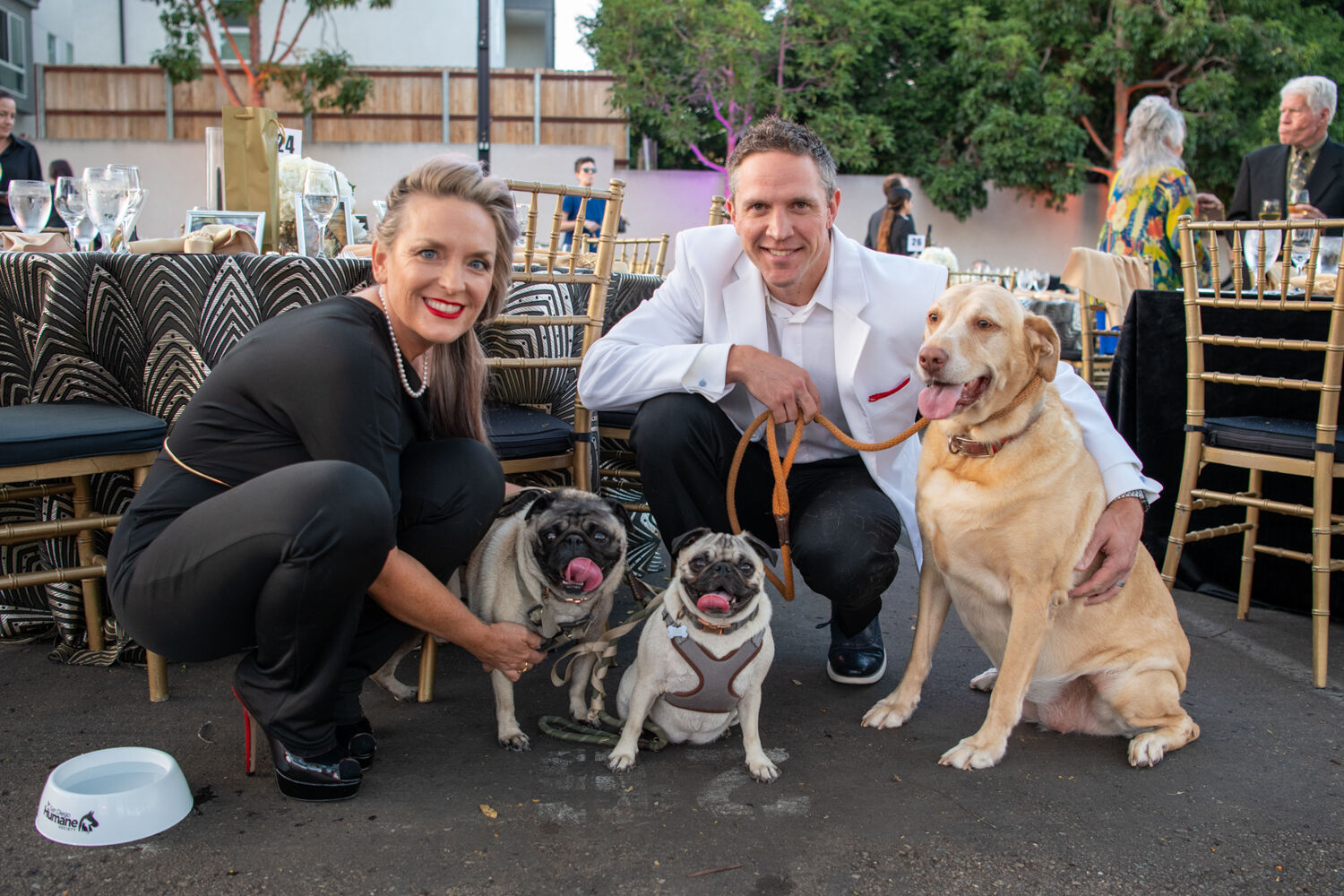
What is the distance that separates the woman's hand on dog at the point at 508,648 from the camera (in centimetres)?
226

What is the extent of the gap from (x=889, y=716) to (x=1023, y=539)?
65 centimetres

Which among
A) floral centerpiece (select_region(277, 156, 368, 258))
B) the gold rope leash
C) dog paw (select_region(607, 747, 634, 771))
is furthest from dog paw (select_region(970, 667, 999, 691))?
floral centerpiece (select_region(277, 156, 368, 258))

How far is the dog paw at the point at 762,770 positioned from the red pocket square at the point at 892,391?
3.77 feet

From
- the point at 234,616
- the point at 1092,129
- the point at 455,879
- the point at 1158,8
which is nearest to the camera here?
the point at 455,879

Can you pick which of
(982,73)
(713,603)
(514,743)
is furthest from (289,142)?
(982,73)

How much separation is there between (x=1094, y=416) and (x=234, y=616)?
229cm

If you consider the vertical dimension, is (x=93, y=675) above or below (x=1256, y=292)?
below

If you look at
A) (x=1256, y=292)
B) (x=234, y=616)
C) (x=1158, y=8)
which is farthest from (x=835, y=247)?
(x=1158, y=8)

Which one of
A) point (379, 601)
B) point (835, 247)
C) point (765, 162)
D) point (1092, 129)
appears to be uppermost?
point (1092, 129)

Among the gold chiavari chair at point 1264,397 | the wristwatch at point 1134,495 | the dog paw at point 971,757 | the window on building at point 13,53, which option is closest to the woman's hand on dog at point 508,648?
the dog paw at point 971,757

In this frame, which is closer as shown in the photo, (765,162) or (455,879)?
(455,879)

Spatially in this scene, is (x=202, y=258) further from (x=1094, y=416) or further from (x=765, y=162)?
(x=1094, y=416)

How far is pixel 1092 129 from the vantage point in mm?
18359

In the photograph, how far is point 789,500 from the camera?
9.78 ft
